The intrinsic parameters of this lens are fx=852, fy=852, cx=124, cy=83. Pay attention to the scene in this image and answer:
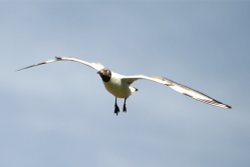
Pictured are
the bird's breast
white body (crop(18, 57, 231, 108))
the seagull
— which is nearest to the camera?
white body (crop(18, 57, 231, 108))

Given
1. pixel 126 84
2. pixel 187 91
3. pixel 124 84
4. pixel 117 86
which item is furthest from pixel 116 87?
pixel 187 91

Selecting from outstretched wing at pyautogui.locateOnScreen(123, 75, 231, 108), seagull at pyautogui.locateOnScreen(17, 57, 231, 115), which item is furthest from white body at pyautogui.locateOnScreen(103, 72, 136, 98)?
outstretched wing at pyautogui.locateOnScreen(123, 75, 231, 108)

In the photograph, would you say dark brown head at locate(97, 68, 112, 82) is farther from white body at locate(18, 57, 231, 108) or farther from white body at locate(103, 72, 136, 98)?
white body at locate(103, 72, 136, 98)

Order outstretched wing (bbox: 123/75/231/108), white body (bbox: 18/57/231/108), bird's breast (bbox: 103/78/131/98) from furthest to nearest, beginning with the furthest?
1. bird's breast (bbox: 103/78/131/98)
2. white body (bbox: 18/57/231/108)
3. outstretched wing (bbox: 123/75/231/108)

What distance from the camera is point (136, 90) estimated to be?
4488 centimetres

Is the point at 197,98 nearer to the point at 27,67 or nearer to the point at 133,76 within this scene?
the point at 133,76

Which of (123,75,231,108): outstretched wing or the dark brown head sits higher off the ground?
the dark brown head

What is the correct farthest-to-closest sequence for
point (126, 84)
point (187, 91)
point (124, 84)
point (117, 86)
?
point (126, 84)
point (124, 84)
point (117, 86)
point (187, 91)

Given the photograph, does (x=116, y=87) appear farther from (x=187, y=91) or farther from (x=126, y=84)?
(x=187, y=91)

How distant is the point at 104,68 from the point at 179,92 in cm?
595

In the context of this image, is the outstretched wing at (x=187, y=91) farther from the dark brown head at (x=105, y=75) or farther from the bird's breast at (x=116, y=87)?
the dark brown head at (x=105, y=75)

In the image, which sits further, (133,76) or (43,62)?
(43,62)

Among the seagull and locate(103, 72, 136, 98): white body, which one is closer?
the seagull
